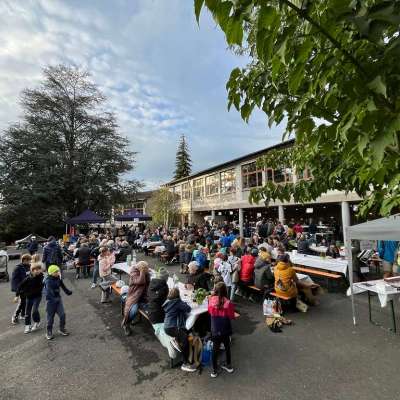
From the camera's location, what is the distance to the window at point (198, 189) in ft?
113

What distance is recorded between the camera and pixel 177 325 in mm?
4387

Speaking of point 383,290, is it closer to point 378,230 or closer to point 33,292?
point 378,230

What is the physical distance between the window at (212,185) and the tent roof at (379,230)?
25052 millimetres

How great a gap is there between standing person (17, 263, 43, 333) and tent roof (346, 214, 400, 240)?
7.40m

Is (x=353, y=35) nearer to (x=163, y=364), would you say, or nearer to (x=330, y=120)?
(x=330, y=120)

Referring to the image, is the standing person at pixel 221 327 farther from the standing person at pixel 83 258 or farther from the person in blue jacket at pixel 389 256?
the standing person at pixel 83 258

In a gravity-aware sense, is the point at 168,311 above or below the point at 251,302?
above

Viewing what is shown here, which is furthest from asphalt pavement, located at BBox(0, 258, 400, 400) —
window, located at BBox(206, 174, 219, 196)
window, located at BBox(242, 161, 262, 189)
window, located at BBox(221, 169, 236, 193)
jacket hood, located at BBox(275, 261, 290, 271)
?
window, located at BBox(206, 174, 219, 196)

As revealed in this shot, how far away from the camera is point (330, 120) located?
55.2 inches

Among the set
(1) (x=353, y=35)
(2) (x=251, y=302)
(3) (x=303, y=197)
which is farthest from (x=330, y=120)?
(2) (x=251, y=302)

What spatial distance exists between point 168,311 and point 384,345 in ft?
13.3

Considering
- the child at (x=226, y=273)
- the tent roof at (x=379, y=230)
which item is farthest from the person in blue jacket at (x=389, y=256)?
the child at (x=226, y=273)

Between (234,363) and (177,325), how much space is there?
1160 mm

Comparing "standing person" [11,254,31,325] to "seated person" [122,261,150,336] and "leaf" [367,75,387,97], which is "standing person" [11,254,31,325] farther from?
"leaf" [367,75,387,97]
